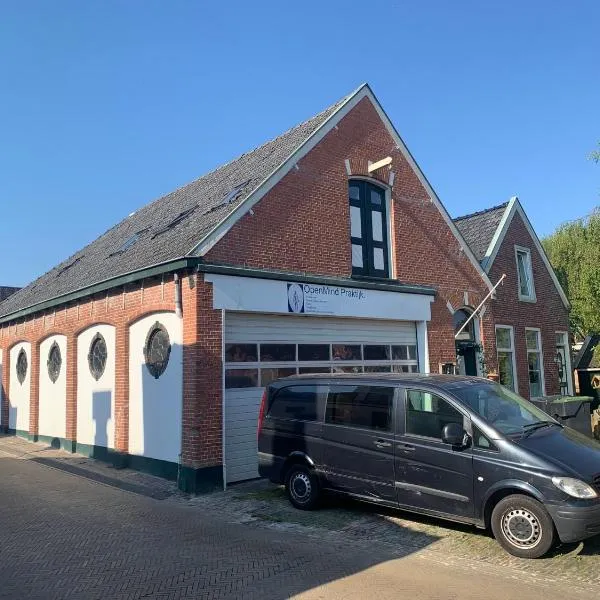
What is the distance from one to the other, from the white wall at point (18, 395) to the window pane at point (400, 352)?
11000 mm

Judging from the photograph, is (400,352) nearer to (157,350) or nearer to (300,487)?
(157,350)

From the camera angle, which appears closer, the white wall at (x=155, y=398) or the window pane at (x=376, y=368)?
the white wall at (x=155, y=398)

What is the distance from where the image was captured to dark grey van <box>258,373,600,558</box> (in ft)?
19.1

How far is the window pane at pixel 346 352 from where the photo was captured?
470 inches

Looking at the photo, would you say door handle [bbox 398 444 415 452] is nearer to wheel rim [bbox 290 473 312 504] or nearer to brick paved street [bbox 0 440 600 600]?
brick paved street [bbox 0 440 600 600]

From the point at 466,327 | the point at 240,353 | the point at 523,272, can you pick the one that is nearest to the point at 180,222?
the point at 240,353

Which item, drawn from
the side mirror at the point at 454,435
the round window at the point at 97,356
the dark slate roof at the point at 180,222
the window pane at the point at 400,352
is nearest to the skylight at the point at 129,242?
the dark slate roof at the point at 180,222

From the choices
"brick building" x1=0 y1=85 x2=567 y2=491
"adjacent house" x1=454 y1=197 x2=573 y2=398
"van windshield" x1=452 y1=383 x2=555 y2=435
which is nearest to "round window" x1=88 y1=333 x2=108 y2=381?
"brick building" x1=0 y1=85 x2=567 y2=491

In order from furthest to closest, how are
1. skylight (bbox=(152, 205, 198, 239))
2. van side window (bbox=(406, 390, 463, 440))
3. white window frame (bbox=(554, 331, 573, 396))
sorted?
white window frame (bbox=(554, 331, 573, 396)) < skylight (bbox=(152, 205, 198, 239)) < van side window (bbox=(406, 390, 463, 440))

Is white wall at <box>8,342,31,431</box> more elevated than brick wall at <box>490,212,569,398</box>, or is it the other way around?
brick wall at <box>490,212,569,398</box>

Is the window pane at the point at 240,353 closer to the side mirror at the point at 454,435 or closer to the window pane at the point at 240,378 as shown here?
the window pane at the point at 240,378

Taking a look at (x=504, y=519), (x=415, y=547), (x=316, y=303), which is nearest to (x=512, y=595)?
(x=504, y=519)

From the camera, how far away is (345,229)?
41.5 ft

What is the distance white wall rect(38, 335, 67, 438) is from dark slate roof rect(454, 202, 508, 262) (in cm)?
1188
